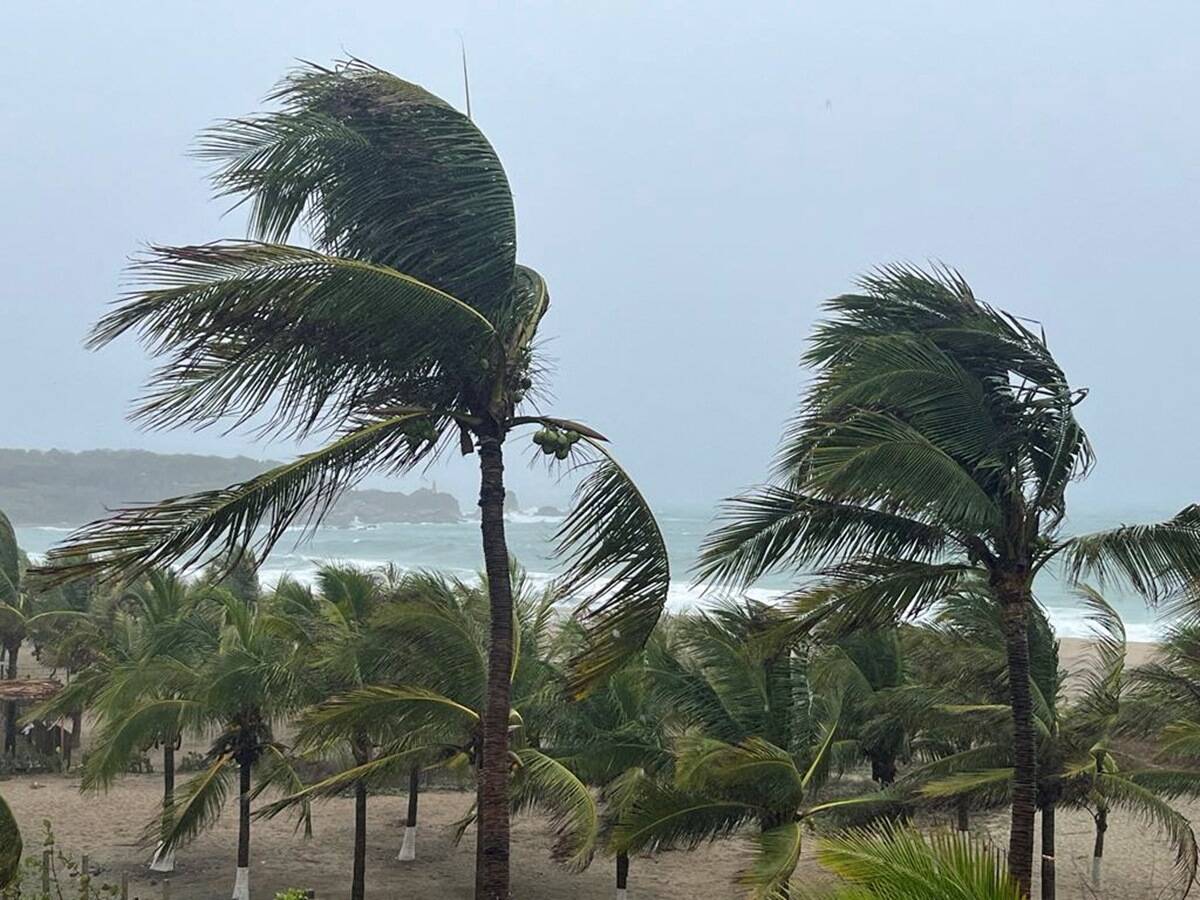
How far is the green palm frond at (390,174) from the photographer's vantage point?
7613 millimetres

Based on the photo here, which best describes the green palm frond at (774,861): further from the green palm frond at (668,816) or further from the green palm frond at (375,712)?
the green palm frond at (375,712)

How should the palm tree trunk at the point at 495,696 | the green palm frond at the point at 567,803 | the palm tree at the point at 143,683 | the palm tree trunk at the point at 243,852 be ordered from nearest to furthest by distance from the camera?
the palm tree trunk at the point at 495,696
the green palm frond at the point at 567,803
the palm tree at the point at 143,683
the palm tree trunk at the point at 243,852

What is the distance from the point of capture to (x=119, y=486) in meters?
181

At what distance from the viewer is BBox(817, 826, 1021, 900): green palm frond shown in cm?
366

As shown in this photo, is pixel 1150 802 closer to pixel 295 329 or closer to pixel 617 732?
pixel 617 732

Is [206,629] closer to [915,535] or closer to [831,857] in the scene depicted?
[915,535]

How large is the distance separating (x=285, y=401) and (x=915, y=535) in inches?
190

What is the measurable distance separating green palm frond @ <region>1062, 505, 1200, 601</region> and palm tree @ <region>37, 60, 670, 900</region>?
3337 mm

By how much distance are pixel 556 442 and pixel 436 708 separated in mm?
2589

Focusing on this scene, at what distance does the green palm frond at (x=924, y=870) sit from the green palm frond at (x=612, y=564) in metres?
3.63

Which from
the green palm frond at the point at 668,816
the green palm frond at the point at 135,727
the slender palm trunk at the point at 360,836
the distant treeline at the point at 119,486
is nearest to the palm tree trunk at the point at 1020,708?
the green palm frond at the point at 668,816

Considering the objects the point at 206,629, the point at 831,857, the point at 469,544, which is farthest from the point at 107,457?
the point at 831,857

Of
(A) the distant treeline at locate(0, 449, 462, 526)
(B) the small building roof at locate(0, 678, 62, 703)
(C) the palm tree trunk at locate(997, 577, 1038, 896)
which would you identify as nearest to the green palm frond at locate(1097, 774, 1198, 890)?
(C) the palm tree trunk at locate(997, 577, 1038, 896)

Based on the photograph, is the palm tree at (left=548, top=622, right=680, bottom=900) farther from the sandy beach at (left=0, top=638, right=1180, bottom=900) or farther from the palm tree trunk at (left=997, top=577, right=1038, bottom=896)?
the palm tree trunk at (left=997, top=577, right=1038, bottom=896)
